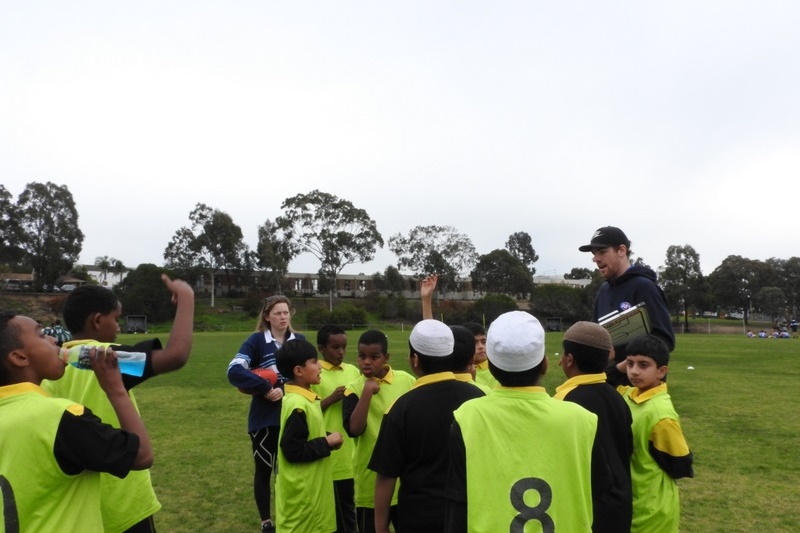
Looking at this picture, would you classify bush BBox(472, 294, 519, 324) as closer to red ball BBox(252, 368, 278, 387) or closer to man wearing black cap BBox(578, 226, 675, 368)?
red ball BBox(252, 368, 278, 387)

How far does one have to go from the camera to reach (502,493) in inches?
100

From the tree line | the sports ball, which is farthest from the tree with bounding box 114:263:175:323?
the sports ball

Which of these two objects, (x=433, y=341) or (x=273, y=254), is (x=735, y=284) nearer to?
(x=273, y=254)

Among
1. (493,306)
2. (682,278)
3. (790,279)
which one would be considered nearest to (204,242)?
(493,306)

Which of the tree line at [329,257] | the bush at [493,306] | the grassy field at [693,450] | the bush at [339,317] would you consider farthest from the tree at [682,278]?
the grassy field at [693,450]

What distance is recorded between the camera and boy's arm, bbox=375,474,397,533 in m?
3.24

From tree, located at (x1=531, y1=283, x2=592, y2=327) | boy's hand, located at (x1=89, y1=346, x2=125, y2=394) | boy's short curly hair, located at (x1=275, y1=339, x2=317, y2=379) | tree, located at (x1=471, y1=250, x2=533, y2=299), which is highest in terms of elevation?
tree, located at (x1=471, y1=250, x2=533, y2=299)

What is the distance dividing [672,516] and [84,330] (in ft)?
11.7

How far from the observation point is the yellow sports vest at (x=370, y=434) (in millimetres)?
4590

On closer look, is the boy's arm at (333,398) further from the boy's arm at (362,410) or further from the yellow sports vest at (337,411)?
the boy's arm at (362,410)

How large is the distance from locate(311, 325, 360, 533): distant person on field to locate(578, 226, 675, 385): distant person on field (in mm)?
2177

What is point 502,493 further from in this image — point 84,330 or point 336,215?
point 336,215

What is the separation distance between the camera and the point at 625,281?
454 cm

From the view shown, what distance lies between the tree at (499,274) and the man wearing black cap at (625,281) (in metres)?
76.1
